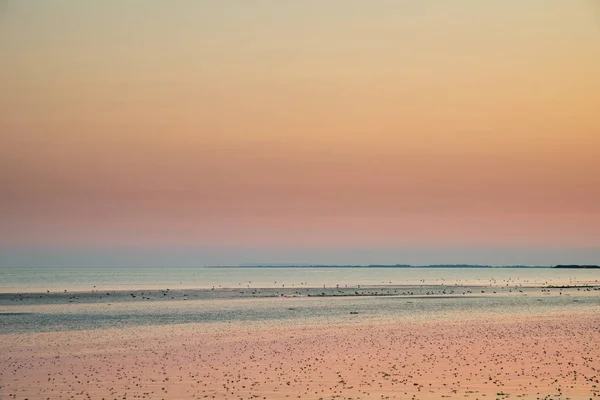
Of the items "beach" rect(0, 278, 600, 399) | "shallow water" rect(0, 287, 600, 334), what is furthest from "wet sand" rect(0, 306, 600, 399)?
"shallow water" rect(0, 287, 600, 334)

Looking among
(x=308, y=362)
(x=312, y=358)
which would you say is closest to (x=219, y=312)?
(x=312, y=358)

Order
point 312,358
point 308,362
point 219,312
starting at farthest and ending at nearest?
point 219,312
point 312,358
point 308,362

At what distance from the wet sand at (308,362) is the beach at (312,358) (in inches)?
2.6

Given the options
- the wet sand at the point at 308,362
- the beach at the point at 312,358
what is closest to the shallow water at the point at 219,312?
the beach at the point at 312,358

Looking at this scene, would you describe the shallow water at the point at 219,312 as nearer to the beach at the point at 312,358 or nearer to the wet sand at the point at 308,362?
the beach at the point at 312,358

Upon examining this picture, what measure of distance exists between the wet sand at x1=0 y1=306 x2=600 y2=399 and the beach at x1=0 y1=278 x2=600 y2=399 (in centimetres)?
7

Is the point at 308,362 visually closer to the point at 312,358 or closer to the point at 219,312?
the point at 312,358

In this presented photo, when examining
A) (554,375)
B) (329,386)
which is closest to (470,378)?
(554,375)

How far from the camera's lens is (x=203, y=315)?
250ft

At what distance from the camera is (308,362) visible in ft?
129

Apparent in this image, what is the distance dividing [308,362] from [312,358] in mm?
1584

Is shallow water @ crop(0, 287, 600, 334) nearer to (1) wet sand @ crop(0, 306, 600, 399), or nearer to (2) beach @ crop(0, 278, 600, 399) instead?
(2) beach @ crop(0, 278, 600, 399)

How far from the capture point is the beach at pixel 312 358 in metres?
31.4

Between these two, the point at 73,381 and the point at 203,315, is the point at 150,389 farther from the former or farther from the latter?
the point at 203,315
